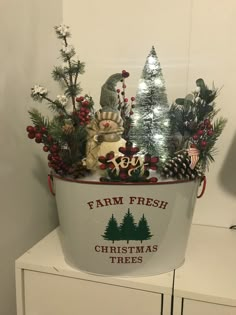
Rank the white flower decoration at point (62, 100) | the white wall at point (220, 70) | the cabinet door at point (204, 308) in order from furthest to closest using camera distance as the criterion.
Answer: the white wall at point (220, 70)
the white flower decoration at point (62, 100)
the cabinet door at point (204, 308)

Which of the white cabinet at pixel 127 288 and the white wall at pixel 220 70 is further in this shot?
the white wall at pixel 220 70

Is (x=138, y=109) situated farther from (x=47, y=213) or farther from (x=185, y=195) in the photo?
(x=47, y=213)

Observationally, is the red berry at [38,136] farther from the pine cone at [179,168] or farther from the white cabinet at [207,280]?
the white cabinet at [207,280]

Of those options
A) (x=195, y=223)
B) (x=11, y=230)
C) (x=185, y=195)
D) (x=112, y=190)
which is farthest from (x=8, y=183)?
(x=195, y=223)

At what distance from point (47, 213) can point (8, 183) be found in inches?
8.2

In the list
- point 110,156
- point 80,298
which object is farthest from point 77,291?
point 110,156

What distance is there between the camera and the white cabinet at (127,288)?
671mm

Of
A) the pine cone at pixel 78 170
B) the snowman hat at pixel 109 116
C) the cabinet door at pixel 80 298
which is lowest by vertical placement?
the cabinet door at pixel 80 298

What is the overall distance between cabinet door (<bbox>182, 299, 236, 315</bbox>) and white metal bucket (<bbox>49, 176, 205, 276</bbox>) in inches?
3.2

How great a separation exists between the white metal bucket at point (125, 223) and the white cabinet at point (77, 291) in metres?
0.02

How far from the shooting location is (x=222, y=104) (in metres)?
0.97

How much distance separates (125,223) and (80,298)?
188 millimetres

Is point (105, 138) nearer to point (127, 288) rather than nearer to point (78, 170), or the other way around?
point (78, 170)

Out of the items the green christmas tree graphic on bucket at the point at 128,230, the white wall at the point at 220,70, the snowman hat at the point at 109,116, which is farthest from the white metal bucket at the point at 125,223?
the white wall at the point at 220,70
